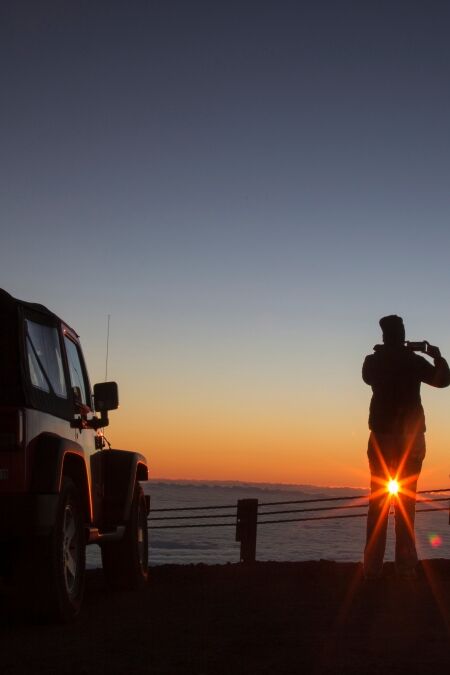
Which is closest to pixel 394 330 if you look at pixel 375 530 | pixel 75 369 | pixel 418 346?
pixel 418 346

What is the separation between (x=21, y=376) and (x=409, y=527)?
3797mm

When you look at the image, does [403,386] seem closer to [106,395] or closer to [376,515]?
[376,515]

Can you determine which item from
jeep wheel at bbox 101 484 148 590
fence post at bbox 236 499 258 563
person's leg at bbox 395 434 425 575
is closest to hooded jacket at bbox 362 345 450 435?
person's leg at bbox 395 434 425 575

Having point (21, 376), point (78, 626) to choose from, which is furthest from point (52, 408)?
point (78, 626)

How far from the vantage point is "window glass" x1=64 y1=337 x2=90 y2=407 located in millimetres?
8383

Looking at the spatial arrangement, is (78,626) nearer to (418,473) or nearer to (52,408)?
(52,408)

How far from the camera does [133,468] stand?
924 cm

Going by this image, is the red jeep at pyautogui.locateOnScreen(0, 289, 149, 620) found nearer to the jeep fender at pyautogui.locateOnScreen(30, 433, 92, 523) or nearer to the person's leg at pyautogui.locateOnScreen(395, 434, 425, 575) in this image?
the jeep fender at pyautogui.locateOnScreen(30, 433, 92, 523)

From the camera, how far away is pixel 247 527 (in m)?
14.3

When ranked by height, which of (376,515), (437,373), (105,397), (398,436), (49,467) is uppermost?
(437,373)

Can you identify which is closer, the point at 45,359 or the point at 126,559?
the point at 45,359

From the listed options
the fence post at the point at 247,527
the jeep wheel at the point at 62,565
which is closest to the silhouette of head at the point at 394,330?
the jeep wheel at the point at 62,565

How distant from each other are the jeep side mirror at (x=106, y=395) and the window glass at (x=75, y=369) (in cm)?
14

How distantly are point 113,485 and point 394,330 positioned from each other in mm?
2801
